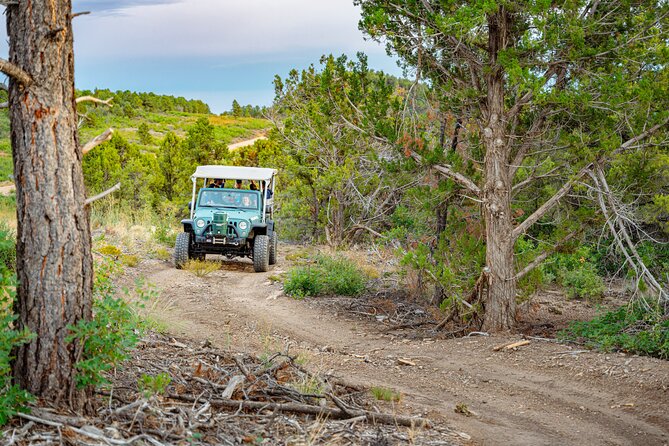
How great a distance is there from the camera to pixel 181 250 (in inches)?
601

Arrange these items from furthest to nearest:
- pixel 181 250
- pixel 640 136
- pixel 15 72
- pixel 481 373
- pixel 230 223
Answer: pixel 230 223, pixel 181 250, pixel 640 136, pixel 481 373, pixel 15 72

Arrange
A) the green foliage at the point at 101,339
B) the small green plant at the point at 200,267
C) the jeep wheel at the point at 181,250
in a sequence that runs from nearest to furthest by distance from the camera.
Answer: the green foliage at the point at 101,339 → the small green plant at the point at 200,267 → the jeep wheel at the point at 181,250

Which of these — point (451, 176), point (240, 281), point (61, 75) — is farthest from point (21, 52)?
point (240, 281)

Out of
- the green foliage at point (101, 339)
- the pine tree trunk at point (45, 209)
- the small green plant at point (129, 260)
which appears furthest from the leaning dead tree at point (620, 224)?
the small green plant at point (129, 260)

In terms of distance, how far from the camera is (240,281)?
47.4 ft

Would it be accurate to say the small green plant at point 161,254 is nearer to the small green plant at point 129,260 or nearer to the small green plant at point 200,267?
the small green plant at point 129,260

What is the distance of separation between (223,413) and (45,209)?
1962 millimetres

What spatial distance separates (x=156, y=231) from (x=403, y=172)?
444 inches

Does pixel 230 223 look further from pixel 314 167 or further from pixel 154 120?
pixel 154 120

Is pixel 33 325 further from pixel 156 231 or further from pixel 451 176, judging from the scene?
pixel 156 231

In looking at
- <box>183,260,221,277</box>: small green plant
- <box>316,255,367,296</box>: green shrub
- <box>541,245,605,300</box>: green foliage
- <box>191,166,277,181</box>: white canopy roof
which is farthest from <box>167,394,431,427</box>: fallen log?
<box>191,166,277,181</box>: white canopy roof

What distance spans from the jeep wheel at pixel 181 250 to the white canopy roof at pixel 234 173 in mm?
1717

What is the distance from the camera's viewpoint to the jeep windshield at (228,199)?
16109 millimetres

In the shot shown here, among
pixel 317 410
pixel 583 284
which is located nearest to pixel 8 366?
pixel 317 410
